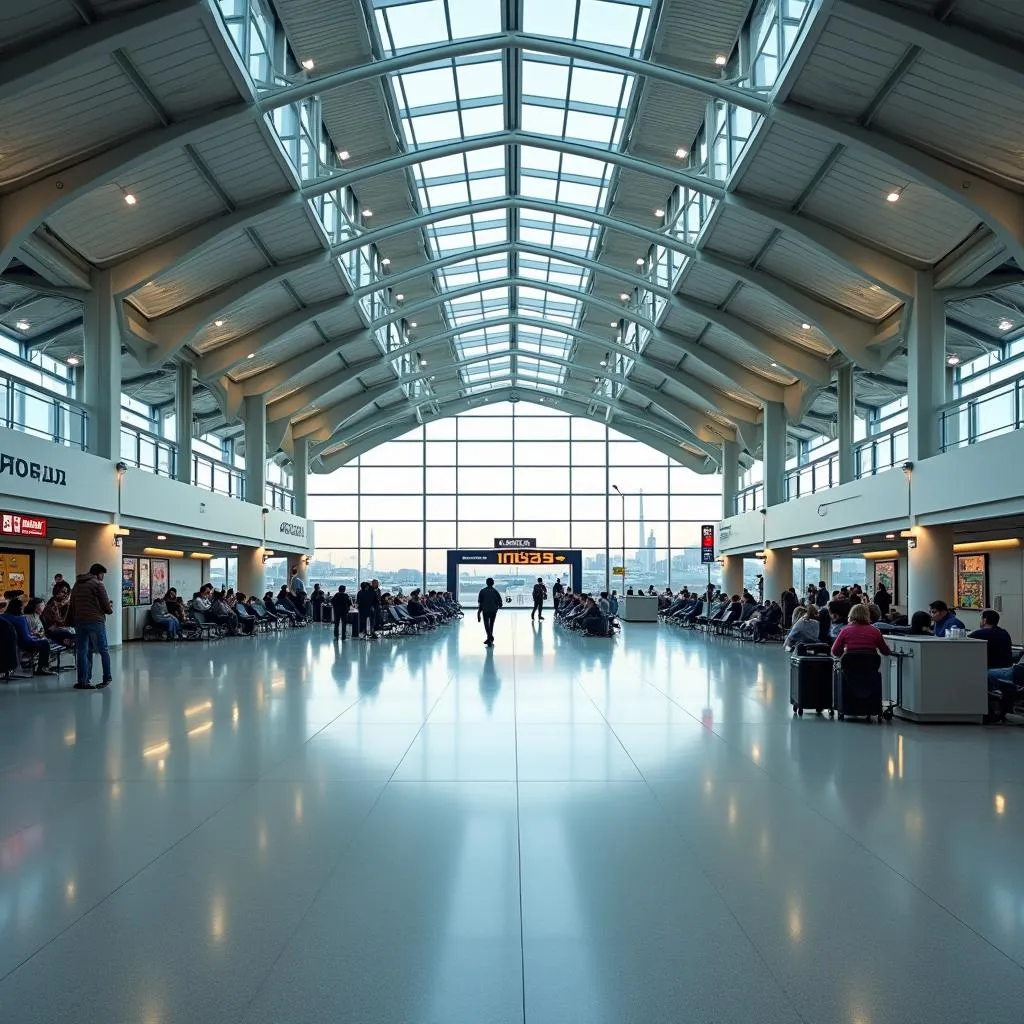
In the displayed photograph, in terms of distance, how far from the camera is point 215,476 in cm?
3127

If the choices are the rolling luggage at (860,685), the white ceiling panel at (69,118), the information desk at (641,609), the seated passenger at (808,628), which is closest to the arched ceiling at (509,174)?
the white ceiling panel at (69,118)

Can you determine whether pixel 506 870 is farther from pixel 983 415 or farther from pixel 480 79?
pixel 480 79

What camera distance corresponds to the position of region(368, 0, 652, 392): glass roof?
52.1 feet

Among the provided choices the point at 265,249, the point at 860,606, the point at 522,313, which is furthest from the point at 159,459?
the point at 860,606

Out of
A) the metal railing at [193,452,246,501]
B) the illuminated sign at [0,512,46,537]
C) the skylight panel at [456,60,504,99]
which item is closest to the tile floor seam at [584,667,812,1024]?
the illuminated sign at [0,512,46,537]

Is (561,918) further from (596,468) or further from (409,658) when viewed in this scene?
(596,468)

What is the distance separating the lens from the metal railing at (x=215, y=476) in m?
29.5

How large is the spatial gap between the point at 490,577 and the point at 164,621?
23.7 ft

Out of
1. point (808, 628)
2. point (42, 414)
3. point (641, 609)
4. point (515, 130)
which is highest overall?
point (515, 130)

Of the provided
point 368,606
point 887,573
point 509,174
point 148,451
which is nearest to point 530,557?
point 887,573

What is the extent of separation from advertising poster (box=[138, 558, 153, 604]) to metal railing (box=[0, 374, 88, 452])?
1121cm

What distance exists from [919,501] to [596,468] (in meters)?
27.5

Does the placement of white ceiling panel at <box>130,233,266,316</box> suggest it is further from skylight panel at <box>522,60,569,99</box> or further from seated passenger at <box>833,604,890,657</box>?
seated passenger at <box>833,604,890,657</box>

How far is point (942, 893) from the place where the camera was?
4.27m
